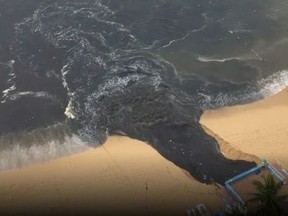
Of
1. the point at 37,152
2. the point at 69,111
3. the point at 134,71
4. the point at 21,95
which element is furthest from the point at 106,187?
the point at 21,95

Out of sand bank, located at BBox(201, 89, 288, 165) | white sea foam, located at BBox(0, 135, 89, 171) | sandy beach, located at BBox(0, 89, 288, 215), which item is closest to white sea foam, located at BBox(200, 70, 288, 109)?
sand bank, located at BBox(201, 89, 288, 165)

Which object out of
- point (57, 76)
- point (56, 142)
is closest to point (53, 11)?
point (57, 76)

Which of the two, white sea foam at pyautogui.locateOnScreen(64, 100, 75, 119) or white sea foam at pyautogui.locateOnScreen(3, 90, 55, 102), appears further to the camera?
white sea foam at pyautogui.locateOnScreen(3, 90, 55, 102)

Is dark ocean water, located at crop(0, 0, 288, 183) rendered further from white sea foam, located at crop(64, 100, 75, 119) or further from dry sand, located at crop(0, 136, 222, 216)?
dry sand, located at crop(0, 136, 222, 216)

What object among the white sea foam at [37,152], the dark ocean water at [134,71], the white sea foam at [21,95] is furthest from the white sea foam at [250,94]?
the white sea foam at [21,95]

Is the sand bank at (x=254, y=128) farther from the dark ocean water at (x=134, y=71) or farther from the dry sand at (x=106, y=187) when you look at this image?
the dry sand at (x=106, y=187)

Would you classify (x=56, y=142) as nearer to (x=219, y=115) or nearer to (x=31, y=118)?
(x=31, y=118)

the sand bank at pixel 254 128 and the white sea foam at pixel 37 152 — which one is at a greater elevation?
the white sea foam at pixel 37 152
